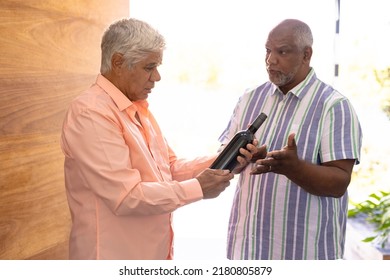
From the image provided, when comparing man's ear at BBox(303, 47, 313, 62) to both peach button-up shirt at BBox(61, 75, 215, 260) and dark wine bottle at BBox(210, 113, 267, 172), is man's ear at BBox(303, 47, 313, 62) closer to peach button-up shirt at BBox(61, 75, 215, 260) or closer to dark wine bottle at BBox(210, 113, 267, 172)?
dark wine bottle at BBox(210, 113, 267, 172)

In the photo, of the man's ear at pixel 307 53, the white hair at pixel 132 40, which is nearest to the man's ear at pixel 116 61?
the white hair at pixel 132 40

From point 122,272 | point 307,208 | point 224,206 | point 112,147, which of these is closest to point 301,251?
point 307,208

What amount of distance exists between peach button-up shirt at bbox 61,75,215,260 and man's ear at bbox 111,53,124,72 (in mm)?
52

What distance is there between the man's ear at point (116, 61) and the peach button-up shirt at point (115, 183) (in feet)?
0.17

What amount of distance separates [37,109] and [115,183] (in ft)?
2.13

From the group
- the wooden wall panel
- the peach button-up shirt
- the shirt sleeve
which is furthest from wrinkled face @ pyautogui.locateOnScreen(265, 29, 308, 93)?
the wooden wall panel

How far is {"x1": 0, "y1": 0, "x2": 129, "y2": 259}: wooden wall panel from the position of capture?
1901 millimetres

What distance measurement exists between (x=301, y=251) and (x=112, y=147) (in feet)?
2.45

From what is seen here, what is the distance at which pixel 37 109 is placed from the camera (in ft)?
6.77

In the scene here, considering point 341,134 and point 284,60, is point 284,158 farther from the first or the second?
point 284,60

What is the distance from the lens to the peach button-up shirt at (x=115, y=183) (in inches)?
62.8

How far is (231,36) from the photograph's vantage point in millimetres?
3947

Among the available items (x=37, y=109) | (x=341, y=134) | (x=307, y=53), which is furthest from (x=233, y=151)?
(x=37, y=109)

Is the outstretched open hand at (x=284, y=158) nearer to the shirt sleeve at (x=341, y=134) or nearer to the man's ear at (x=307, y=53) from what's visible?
the shirt sleeve at (x=341, y=134)
